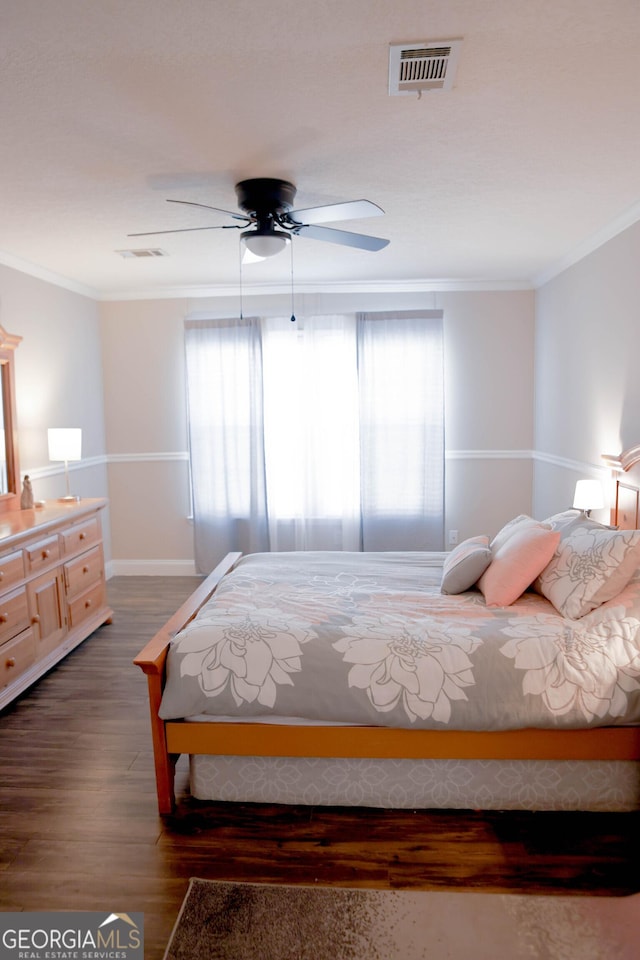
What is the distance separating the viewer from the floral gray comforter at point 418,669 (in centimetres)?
225

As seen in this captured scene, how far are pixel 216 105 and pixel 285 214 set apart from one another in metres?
0.74

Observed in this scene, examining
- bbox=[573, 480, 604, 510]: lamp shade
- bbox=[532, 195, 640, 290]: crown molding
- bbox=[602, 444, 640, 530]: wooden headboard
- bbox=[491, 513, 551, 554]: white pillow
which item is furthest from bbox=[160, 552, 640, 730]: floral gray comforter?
bbox=[532, 195, 640, 290]: crown molding

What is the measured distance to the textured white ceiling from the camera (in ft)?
5.90

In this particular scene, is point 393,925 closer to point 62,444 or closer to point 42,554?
point 42,554

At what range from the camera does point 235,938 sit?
1.81 meters

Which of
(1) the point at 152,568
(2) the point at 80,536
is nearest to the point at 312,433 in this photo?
(1) the point at 152,568

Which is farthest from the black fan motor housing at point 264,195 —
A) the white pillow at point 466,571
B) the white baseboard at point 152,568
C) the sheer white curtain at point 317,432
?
the white baseboard at point 152,568

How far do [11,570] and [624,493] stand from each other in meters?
3.41

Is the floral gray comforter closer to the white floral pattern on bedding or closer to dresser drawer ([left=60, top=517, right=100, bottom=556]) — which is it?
the white floral pattern on bedding

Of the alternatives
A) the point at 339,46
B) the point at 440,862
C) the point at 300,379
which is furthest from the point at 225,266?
the point at 440,862

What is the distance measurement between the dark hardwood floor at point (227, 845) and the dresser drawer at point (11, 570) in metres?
0.84

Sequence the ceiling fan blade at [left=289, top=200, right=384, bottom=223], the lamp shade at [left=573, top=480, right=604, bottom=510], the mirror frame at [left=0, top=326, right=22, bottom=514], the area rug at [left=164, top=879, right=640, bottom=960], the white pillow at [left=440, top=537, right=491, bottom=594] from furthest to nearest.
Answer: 1. the mirror frame at [left=0, top=326, right=22, bottom=514]
2. the lamp shade at [left=573, top=480, right=604, bottom=510]
3. the white pillow at [left=440, top=537, right=491, bottom=594]
4. the ceiling fan blade at [left=289, top=200, right=384, bottom=223]
5. the area rug at [left=164, top=879, right=640, bottom=960]

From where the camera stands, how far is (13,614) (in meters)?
3.35

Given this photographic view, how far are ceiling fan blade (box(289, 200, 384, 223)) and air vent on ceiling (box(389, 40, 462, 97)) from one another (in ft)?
1.83
